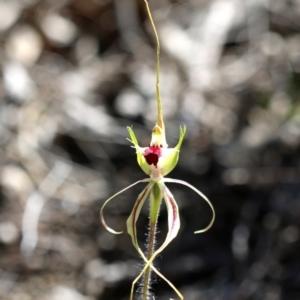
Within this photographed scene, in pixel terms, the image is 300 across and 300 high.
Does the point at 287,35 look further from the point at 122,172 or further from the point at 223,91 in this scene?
the point at 122,172

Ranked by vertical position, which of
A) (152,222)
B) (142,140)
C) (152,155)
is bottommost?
(152,222)

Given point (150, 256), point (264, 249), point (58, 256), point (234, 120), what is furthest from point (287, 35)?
point (150, 256)

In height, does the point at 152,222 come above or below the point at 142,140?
below

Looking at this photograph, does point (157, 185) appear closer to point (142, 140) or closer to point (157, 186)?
point (157, 186)

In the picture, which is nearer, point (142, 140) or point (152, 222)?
point (152, 222)

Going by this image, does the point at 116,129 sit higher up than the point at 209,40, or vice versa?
the point at 209,40

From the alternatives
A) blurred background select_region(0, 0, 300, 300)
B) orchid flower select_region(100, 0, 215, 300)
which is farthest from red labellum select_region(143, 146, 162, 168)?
blurred background select_region(0, 0, 300, 300)

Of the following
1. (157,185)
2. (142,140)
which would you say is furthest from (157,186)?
(142,140)

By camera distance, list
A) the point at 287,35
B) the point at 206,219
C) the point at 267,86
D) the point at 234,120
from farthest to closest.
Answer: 1. the point at 287,35
2. the point at 267,86
3. the point at 234,120
4. the point at 206,219
